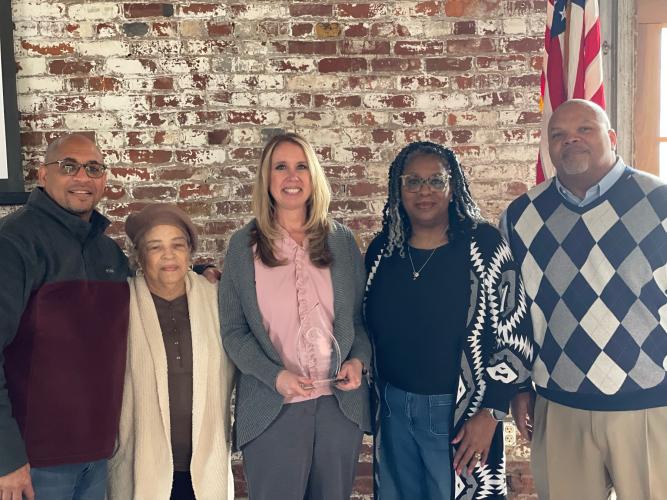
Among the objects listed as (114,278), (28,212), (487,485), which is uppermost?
(28,212)

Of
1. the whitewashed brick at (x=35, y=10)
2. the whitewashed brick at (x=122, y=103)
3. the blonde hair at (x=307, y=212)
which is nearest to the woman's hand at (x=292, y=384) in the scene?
the blonde hair at (x=307, y=212)

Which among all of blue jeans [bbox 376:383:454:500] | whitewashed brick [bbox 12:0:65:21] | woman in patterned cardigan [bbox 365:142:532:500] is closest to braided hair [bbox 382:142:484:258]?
woman in patterned cardigan [bbox 365:142:532:500]

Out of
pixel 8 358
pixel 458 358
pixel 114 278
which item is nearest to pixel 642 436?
pixel 458 358

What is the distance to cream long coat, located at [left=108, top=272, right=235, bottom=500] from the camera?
2258 millimetres

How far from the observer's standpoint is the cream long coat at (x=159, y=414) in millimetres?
2258

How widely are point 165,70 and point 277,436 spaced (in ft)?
5.40

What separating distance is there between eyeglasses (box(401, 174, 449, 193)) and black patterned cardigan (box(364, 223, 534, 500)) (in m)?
0.22

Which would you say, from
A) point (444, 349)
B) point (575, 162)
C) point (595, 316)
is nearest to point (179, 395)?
point (444, 349)

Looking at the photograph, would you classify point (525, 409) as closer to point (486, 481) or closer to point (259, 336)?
point (486, 481)

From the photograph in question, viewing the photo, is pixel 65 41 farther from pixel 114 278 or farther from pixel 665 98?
pixel 665 98

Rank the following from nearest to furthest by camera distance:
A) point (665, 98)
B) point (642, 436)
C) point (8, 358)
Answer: point (8, 358) → point (642, 436) → point (665, 98)

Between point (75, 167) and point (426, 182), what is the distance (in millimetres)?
1119

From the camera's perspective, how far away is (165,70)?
307cm

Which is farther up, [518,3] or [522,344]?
[518,3]
